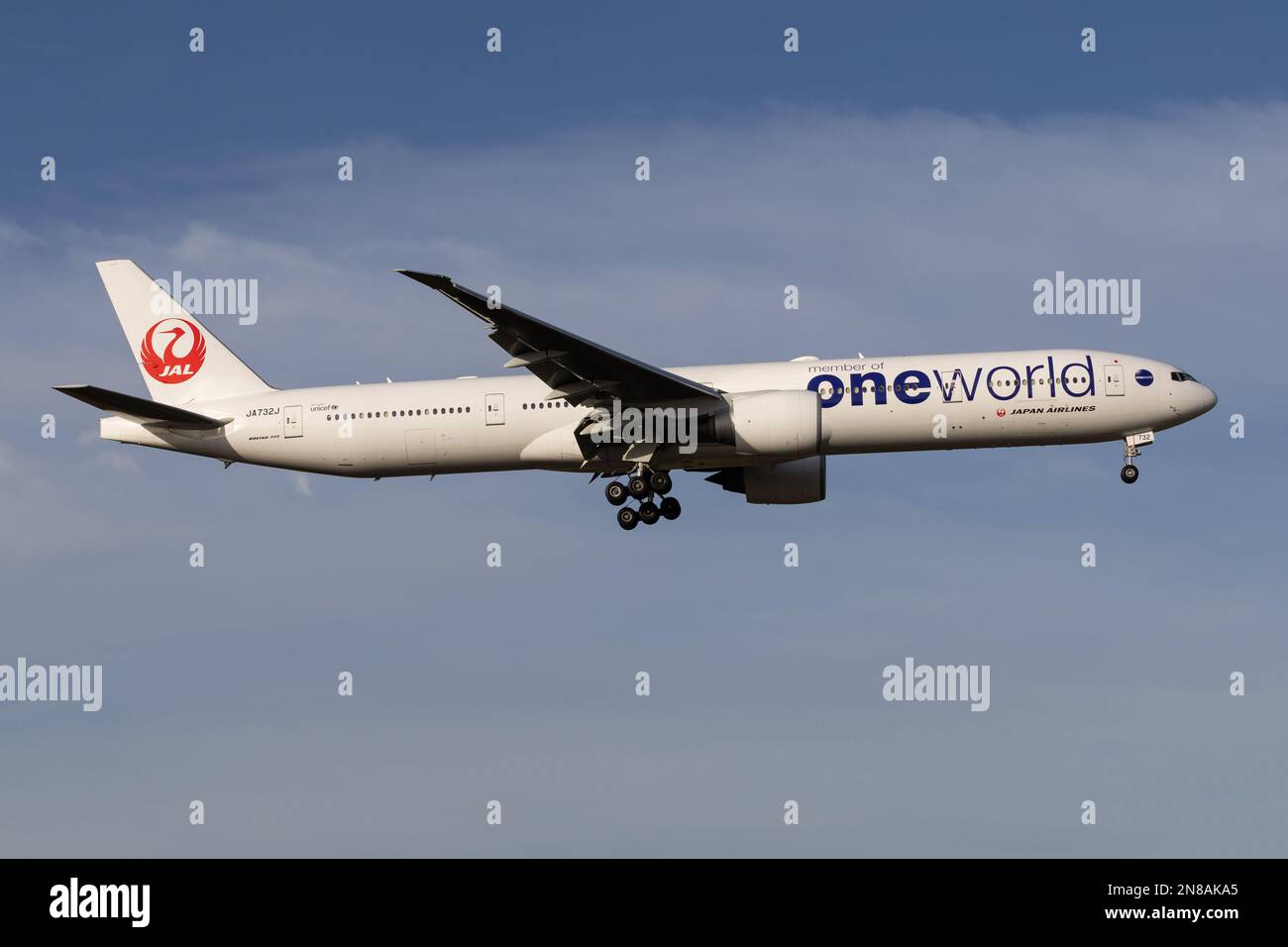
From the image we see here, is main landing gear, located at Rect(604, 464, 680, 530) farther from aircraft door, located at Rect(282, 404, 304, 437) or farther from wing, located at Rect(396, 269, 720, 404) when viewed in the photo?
aircraft door, located at Rect(282, 404, 304, 437)

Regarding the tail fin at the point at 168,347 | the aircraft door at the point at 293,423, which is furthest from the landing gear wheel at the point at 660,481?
the tail fin at the point at 168,347

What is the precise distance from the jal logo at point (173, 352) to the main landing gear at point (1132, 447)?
23.5 m

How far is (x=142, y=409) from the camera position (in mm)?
38625

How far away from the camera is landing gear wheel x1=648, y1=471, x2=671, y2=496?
38750 mm

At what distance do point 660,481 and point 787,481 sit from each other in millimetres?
3879

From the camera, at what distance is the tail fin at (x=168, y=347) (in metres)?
41.9

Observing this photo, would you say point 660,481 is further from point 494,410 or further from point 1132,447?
point 1132,447

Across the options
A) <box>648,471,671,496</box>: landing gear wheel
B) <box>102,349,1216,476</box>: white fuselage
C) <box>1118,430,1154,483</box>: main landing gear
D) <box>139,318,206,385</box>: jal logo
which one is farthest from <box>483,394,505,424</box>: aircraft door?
<box>1118,430,1154,483</box>: main landing gear

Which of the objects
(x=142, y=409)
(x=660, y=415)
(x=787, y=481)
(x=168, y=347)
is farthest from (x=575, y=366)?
(x=168, y=347)

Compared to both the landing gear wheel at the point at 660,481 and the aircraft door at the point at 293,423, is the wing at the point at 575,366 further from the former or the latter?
the aircraft door at the point at 293,423

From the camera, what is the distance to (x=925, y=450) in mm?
37594

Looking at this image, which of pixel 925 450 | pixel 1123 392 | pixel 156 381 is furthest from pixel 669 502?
pixel 156 381

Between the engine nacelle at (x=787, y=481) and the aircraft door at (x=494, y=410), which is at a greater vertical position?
the aircraft door at (x=494, y=410)
